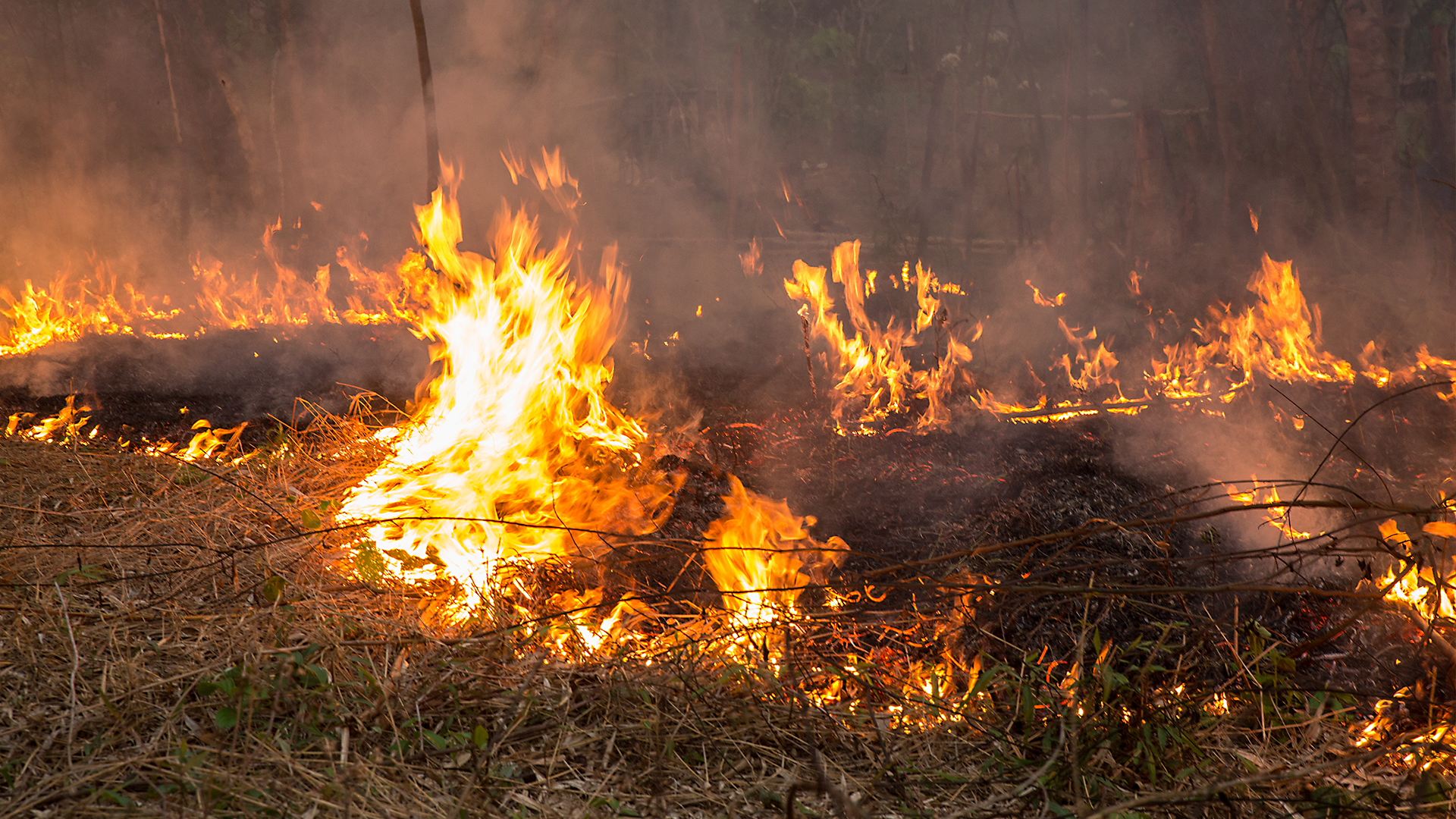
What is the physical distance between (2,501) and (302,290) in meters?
10.5

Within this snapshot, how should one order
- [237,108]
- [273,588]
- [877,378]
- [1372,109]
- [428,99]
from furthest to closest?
[237,108] < [1372,109] < [877,378] < [428,99] < [273,588]

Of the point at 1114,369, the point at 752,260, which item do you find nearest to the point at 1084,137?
the point at 752,260

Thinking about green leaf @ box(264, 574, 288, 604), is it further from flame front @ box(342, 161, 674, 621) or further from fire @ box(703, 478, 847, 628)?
fire @ box(703, 478, 847, 628)

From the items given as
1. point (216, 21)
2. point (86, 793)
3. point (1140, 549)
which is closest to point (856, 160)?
point (216, 21)

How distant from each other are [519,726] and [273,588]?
1.05 meters

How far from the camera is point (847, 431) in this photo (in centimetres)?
592

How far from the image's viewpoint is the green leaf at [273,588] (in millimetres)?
2424

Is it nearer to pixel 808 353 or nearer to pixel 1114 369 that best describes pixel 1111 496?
pixel 808 353

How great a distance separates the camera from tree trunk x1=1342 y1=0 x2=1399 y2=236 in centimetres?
957

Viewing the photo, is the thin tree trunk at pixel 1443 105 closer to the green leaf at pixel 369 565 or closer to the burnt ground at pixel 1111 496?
the burnt ground at pixel 1111 496

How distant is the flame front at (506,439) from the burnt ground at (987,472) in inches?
16.1

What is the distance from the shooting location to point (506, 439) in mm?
4230

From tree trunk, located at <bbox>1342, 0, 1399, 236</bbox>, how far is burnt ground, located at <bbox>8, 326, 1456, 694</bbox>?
19.0 ft

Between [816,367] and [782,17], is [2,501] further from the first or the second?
[782,17]
